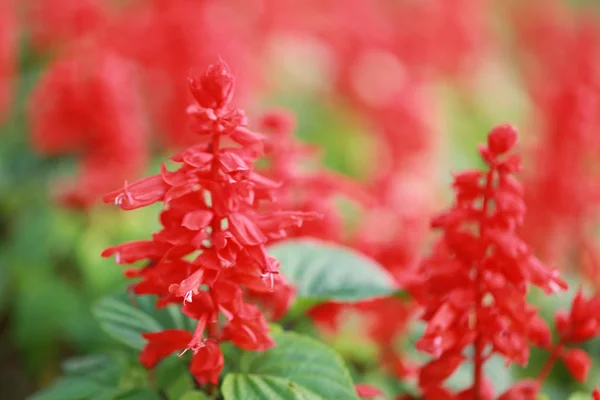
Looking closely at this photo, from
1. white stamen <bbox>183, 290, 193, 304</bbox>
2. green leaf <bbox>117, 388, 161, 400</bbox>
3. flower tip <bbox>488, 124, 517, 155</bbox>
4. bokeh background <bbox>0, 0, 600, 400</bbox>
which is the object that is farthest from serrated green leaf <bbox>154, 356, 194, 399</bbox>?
flower tip <bbox>488, 124, 517, 155</bbox>

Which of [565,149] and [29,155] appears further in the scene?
[29,155]

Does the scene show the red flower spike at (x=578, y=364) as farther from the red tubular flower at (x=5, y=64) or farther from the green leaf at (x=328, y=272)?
the red tubular flower at (x=5, y=64)

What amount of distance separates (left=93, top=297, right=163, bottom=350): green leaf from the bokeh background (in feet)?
1.87

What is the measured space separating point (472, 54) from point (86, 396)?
354cm

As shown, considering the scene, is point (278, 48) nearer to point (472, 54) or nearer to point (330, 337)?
point (472, 54)

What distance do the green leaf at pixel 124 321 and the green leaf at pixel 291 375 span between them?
23 centimetres

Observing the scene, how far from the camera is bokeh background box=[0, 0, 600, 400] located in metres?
2.47

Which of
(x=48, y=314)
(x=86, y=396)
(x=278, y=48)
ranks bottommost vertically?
(x=48, y=314)

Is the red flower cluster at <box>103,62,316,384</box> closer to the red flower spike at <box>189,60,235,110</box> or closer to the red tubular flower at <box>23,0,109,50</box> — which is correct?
the red flower spike at <box>189,60,235,110</box>

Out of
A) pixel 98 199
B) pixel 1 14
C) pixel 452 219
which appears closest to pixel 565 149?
pixel 452 219

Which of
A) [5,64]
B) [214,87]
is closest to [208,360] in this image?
[214,87]

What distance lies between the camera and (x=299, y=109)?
417 centimetres

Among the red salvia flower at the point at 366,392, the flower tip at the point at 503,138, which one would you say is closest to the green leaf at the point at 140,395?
the red salvia flower at the point at 366,392

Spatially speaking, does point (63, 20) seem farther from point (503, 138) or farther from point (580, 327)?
point (580, 327)
